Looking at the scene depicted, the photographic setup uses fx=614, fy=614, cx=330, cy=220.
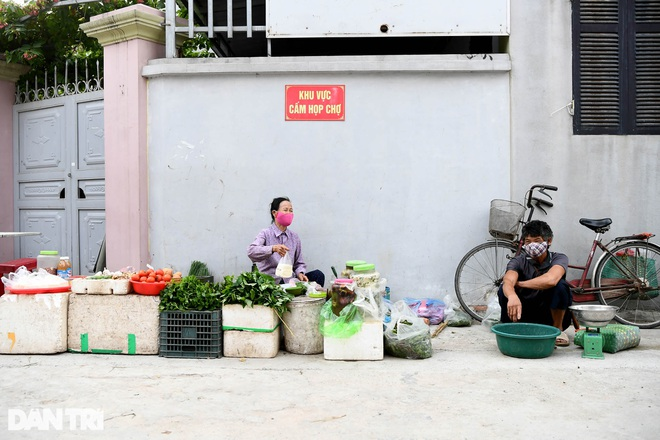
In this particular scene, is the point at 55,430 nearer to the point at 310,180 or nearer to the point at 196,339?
the point at 196,339

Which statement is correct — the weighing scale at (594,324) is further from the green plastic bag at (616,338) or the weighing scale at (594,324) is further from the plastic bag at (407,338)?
the plastic bag at (407,338)

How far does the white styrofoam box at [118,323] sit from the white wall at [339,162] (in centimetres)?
149

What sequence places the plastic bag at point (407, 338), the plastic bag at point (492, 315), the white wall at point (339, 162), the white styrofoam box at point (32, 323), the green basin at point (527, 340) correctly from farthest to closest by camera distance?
1. the white wall at point (339, 162)
2. the plastic bag at point (492, 315)
3. the white styrofoam box at point (32, 323)
4. the plastic bag at point (407, 338)
5. the green basin at point (527, 340)

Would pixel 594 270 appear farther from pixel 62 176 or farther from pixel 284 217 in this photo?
pixel 62 176

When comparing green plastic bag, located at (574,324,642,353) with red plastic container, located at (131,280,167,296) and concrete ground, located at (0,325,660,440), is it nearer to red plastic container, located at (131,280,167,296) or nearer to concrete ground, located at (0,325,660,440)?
concrete ground, located at (0,325,660,440)

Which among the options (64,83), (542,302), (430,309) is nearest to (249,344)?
(430,309)

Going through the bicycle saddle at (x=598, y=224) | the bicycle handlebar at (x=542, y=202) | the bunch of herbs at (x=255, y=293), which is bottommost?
the bunch of herbs at (x=255, y=293)

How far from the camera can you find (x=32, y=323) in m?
5.29

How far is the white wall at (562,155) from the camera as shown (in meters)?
6.67

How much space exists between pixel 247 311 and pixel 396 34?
11.3ft

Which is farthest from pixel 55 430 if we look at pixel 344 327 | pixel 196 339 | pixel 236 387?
pixel 344 327

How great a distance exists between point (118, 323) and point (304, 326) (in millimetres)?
1611

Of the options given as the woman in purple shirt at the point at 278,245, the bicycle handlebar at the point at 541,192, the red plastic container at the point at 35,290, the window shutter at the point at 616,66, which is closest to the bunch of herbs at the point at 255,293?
the woman in purple shirt at the point at 278,245

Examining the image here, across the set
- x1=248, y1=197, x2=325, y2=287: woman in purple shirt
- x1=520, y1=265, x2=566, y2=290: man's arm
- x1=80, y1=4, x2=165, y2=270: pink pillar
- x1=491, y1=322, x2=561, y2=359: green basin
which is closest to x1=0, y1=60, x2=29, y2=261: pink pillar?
x1=80, y1=4, x2=165, y2=270: pink pillar
